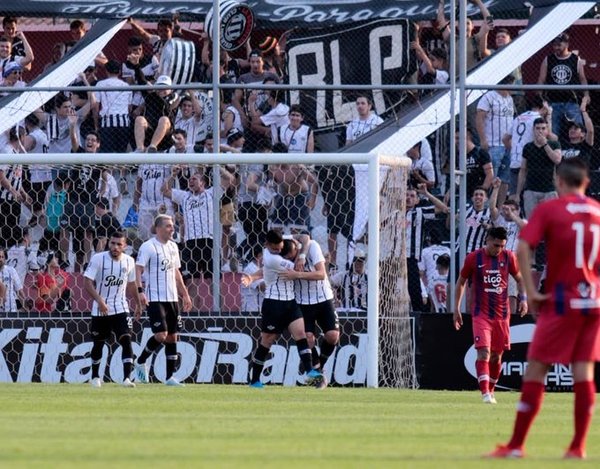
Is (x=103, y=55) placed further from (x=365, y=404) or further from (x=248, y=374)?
(x=365, y=404)

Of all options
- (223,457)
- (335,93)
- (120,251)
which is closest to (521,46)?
(335,93)

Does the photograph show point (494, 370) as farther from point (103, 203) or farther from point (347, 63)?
point (103, 203)

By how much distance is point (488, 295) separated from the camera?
17.7m

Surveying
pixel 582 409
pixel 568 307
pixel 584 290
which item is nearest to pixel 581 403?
pixel 582 409

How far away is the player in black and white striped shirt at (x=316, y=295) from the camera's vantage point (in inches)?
777

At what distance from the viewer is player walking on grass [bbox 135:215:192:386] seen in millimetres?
19422

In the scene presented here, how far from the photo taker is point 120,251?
19.4m

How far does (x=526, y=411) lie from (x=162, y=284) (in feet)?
33.4

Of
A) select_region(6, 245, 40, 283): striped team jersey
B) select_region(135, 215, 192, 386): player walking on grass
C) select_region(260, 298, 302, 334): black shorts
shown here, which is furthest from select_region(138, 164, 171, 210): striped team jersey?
select_region(260, 298, 302, 334): black shorts

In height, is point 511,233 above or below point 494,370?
above

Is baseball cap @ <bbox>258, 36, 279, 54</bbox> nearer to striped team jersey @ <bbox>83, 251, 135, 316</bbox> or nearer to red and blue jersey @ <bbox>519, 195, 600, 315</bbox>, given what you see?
striped team jersey @ <bbox>83, 251, 135, 316</bbox>

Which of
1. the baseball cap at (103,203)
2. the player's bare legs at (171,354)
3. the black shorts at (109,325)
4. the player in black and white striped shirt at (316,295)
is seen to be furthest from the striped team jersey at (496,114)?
the black shorts at (109,325)

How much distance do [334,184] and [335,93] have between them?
1351 millimetres

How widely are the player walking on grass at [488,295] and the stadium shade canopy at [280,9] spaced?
5.34 m
